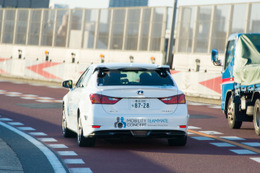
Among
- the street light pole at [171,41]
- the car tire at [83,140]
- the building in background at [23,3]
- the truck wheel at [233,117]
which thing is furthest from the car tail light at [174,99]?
the building in background at [23,3]

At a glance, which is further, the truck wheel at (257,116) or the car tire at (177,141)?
the truck wheel at (257,116)

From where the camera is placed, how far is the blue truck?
52.5 feet

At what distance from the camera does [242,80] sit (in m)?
16.8

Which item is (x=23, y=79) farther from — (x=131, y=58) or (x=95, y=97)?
(x=95, y=97)

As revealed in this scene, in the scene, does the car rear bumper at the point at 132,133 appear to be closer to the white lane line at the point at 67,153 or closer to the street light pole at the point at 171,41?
the white lane line at the point at 67,153

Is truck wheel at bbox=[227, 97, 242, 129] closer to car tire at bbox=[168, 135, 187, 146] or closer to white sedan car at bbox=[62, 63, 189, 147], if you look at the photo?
car tire at bbox=[168, 135, 187, 146]

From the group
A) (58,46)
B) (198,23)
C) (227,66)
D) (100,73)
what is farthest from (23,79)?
(100,73)

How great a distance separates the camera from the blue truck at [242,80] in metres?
16.0

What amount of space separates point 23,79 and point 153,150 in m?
33.8

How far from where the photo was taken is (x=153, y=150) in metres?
12.2

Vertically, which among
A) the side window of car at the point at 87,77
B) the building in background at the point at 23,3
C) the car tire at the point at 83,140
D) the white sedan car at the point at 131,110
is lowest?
the car tire at the point at 83,140

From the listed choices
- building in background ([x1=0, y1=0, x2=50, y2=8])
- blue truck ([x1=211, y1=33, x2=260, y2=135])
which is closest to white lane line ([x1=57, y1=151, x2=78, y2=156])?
blue truck ([x1=211, y1=33, x2=260, y2=135])

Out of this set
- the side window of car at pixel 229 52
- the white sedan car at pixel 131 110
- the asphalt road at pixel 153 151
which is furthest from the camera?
the side window of car at pixel 229 52

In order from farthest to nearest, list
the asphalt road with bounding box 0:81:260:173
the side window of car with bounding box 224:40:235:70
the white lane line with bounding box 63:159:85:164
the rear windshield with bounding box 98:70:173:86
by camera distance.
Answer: the side window of car with bounding box 224:40:235:70
the rear windshield with bounding box 98:70:173:86
the white lane line with bounding box 63:159:85:164
the asphalt road with bounding box 0:81:260:173
